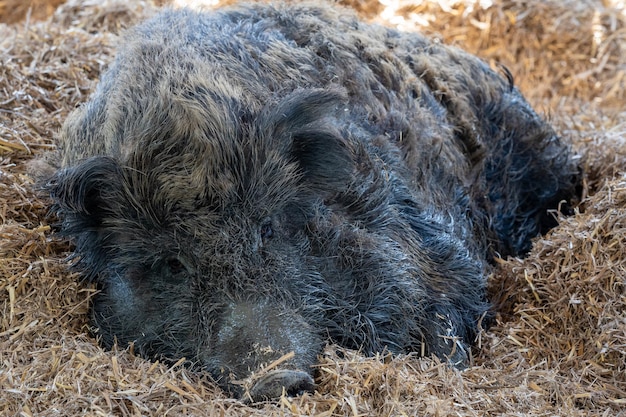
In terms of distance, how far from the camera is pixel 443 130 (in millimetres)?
4816

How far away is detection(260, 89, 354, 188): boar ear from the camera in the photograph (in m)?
3.52

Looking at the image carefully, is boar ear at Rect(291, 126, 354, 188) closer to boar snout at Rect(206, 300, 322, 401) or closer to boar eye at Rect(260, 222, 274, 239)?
boar eye at Rect(260, 222, 274, 239)

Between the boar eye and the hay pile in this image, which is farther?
the boar eye

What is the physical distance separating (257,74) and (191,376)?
1383 millimetres

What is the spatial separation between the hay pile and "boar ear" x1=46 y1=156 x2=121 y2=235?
33cm

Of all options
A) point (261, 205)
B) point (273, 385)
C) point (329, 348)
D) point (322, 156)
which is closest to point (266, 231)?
point (261, 205)

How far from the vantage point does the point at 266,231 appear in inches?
138

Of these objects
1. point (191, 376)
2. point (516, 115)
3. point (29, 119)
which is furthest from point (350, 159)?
point (516, 115)

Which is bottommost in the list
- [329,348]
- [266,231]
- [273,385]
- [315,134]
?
[329,348]

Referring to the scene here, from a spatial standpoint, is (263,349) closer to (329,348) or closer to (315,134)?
(329,348)

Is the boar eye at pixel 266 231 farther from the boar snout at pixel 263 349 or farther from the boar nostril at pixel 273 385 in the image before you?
the boar nostril at pixel 273 385

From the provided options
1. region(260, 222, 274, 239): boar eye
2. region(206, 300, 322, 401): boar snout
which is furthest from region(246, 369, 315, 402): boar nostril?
region(260, 222, 274, 239): boar eye

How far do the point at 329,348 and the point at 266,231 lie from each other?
54 cm

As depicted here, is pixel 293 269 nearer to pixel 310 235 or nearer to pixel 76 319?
pixel 310 235
